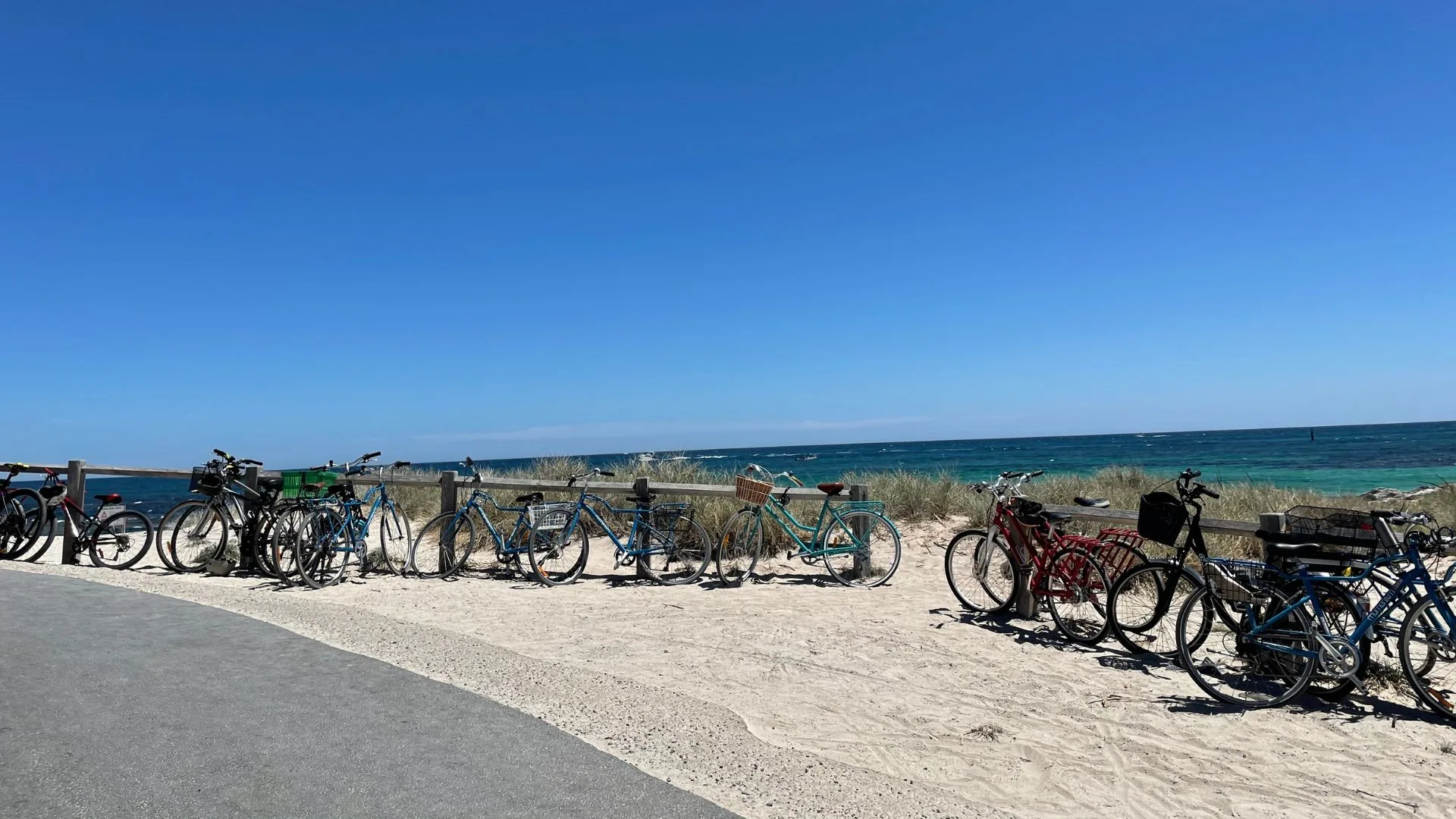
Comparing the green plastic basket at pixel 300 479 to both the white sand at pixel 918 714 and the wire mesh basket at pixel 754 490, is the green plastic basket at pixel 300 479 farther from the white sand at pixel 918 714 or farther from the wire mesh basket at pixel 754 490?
the wire mesh basket at pixel 754 490

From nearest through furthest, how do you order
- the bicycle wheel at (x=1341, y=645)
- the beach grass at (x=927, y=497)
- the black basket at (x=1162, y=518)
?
the bicycle wheel at (x=1341, y=645)
the black basket at (x=1162, y=518)
the beach grass at (x=927, y=497)

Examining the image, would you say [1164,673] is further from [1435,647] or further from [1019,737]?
[1019,737]

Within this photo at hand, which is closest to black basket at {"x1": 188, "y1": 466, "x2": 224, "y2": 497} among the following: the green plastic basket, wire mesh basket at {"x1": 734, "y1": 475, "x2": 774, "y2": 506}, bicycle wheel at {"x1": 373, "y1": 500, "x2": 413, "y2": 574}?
the green plastic basket

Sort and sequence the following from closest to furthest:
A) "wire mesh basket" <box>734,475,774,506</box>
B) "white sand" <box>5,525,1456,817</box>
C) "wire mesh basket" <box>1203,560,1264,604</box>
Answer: "white sand" <box>5,525,1456,817</box> → "wire mesh basket" <box>1203,560,1264,604</box> → "wire mesh basket" <box>734,475,774,506</box>

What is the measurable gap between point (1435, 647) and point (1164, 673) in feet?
5.02

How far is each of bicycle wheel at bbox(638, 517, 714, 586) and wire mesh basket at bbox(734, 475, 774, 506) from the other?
2.03 ft

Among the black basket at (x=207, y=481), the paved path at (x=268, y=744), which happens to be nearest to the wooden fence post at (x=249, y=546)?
the black basket at (x=207, y=481)

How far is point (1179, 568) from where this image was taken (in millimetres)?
5777

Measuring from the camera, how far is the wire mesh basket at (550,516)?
30.5ft

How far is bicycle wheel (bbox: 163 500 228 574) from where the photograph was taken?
980 cm

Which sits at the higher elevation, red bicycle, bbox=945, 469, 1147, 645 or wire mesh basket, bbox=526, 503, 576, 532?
wire mesh basket, bbox=526, 503, 576, 532

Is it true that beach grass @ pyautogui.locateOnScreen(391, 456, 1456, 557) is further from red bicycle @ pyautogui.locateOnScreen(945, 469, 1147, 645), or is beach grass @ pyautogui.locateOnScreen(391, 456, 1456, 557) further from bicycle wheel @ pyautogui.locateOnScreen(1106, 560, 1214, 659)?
bicycle wheel @ pyautogui.locateOnScreen(1106, 560, 1214, 659)

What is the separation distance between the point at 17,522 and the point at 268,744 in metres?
9.22

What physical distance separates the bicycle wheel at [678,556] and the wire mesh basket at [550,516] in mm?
849
